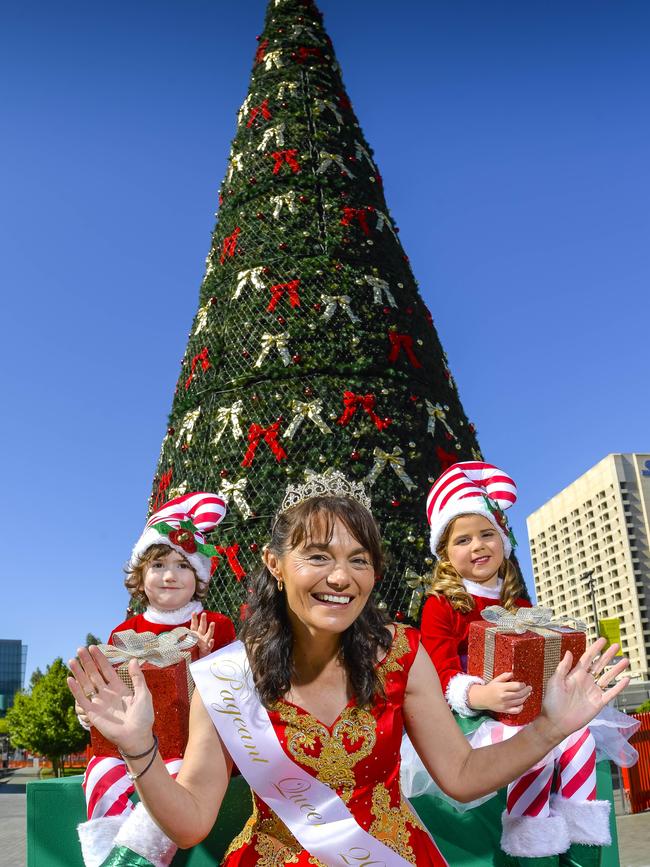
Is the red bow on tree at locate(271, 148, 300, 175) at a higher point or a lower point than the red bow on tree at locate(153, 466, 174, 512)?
higher

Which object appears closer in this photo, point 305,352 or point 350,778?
point 350,778

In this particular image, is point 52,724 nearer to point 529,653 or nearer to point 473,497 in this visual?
point 473,497

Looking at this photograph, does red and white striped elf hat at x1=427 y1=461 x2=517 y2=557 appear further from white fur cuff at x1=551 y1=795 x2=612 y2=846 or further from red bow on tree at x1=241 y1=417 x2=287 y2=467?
red bow on tree at x1=241 y1=417 x2=287 y2=467

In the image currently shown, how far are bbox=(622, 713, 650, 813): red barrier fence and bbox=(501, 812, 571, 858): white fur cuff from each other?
8957 millimetres

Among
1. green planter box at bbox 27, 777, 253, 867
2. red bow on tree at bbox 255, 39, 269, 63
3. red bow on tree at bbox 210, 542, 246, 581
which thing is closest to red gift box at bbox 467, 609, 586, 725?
green planter box at bbox 27, 777, 253, 867

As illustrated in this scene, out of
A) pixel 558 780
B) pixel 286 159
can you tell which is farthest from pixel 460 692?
pixel 286 159

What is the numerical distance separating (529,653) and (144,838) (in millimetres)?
1563

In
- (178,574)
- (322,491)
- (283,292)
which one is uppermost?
(283,292)

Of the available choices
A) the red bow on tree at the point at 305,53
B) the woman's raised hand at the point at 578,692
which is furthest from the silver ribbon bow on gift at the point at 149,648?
the red bow on tree at the point at 305,53

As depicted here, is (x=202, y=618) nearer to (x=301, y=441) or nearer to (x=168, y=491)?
(x=301, y=441)

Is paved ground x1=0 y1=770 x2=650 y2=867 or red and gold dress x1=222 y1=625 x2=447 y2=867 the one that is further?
paved ground x1=0 y1=770 x2=650 y2=867

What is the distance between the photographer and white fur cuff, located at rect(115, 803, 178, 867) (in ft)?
8.74

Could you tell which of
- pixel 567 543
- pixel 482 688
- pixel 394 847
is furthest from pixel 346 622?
pixel 567 543

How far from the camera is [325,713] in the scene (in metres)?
2.35
